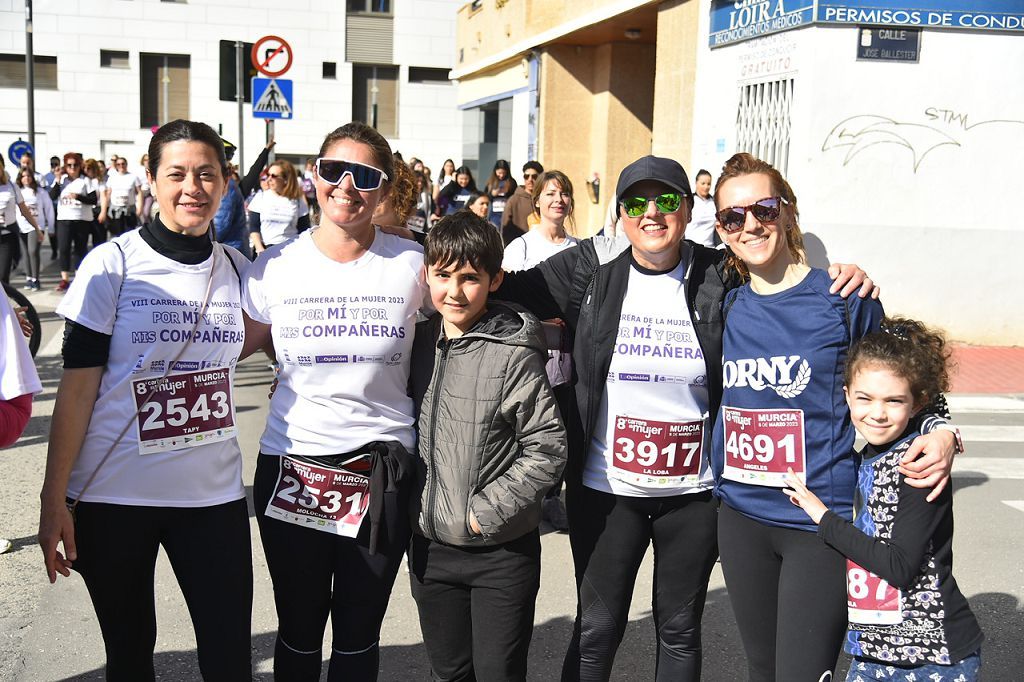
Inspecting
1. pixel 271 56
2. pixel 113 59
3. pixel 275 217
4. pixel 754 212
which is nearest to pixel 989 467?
pixel 754 212

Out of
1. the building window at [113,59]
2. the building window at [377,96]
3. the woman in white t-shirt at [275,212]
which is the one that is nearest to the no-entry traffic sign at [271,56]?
the woman in white t-shirt at [275,212]

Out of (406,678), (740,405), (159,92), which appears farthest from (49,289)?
(159,92)

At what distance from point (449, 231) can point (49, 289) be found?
1493 cm

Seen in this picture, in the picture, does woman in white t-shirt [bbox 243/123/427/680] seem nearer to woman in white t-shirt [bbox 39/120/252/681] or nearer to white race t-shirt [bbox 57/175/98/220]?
woman in white t-shirt [bbox 39/120/252/681]

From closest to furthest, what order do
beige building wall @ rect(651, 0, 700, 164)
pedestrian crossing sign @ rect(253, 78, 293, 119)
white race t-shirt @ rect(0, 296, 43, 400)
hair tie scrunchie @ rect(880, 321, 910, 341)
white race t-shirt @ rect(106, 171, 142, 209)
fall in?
white race t-shirt @ rect(0, 296, 43, 400), hair tie scrunchie @ rect(880, 321, 910, 341), pedestrian crossing sign @ rect(253, 78, 293, 119), beige building wall @ rect(651, 0, 700, 164), white race t-shirt @ rect(106, 171, 142, 209)

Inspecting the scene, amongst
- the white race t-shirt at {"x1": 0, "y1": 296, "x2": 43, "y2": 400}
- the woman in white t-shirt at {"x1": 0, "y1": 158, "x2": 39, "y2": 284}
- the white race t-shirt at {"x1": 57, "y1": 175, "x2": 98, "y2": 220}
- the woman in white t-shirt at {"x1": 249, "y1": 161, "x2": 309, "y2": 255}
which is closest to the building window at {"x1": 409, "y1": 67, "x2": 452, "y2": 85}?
the white race t-shirt at {"x1": 57, "y1": 175, "x2": 98, "y2": 220}

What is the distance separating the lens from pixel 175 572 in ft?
10.0

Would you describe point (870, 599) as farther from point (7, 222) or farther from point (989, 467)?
point (7, 222)

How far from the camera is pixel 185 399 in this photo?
3.06m

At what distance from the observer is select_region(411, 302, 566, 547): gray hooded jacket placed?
298cm

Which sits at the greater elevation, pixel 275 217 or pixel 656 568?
pixel 275 217

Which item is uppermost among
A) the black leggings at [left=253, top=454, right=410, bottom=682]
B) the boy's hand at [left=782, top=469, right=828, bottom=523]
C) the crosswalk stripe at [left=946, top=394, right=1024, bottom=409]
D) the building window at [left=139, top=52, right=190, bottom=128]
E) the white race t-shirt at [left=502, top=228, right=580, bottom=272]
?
the building window at [left=139, top=52, right=190, bottom=128]

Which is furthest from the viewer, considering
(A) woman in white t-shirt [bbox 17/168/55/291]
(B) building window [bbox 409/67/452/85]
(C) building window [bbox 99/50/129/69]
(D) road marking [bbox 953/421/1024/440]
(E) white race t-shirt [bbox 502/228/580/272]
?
(B) building window [bbox 409/67/452/85]

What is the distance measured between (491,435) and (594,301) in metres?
0.60
